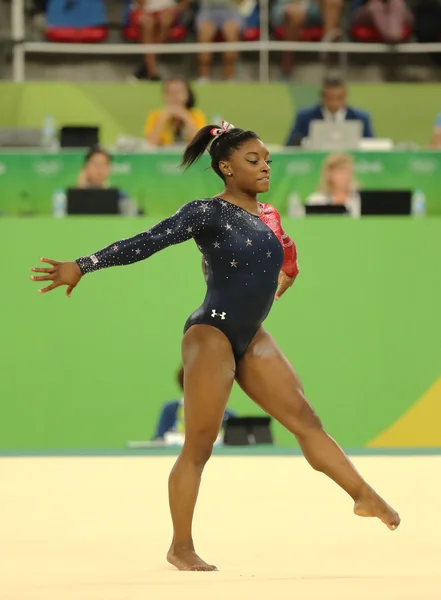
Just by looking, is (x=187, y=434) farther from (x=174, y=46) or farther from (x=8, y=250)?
(x=174, y=46)

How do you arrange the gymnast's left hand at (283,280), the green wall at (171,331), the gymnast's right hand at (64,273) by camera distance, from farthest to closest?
1. the green wall at (171,331)
2. the gymnast's left hand at (283,280)
3. the gymnast's right hand at (64,273)

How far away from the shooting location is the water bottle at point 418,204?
307 inches

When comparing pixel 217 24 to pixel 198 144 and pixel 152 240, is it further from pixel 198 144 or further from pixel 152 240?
pixel 152 240

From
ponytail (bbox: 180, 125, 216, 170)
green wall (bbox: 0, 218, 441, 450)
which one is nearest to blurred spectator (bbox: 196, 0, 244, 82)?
green wall (bbox: 0, 218, 441, 450)

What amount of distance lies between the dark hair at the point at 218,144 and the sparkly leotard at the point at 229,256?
0.54 ft

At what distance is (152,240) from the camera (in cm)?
377

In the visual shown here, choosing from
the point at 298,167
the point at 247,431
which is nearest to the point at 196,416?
the point at 247,431

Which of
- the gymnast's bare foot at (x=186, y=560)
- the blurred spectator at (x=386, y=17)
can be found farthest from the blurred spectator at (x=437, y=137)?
the gymnast's bare foot at (x=186, y=560)

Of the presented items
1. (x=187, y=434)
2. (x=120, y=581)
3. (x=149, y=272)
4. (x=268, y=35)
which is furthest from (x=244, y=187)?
(x=268, y=35)

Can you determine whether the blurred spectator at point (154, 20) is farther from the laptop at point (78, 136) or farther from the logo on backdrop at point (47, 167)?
the logo on backdrop at point (47, 167)

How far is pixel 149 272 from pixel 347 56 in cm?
496

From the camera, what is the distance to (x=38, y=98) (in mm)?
9906

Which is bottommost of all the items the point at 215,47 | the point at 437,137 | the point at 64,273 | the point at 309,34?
the point at 64,273

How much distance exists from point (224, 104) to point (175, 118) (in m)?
0.96
